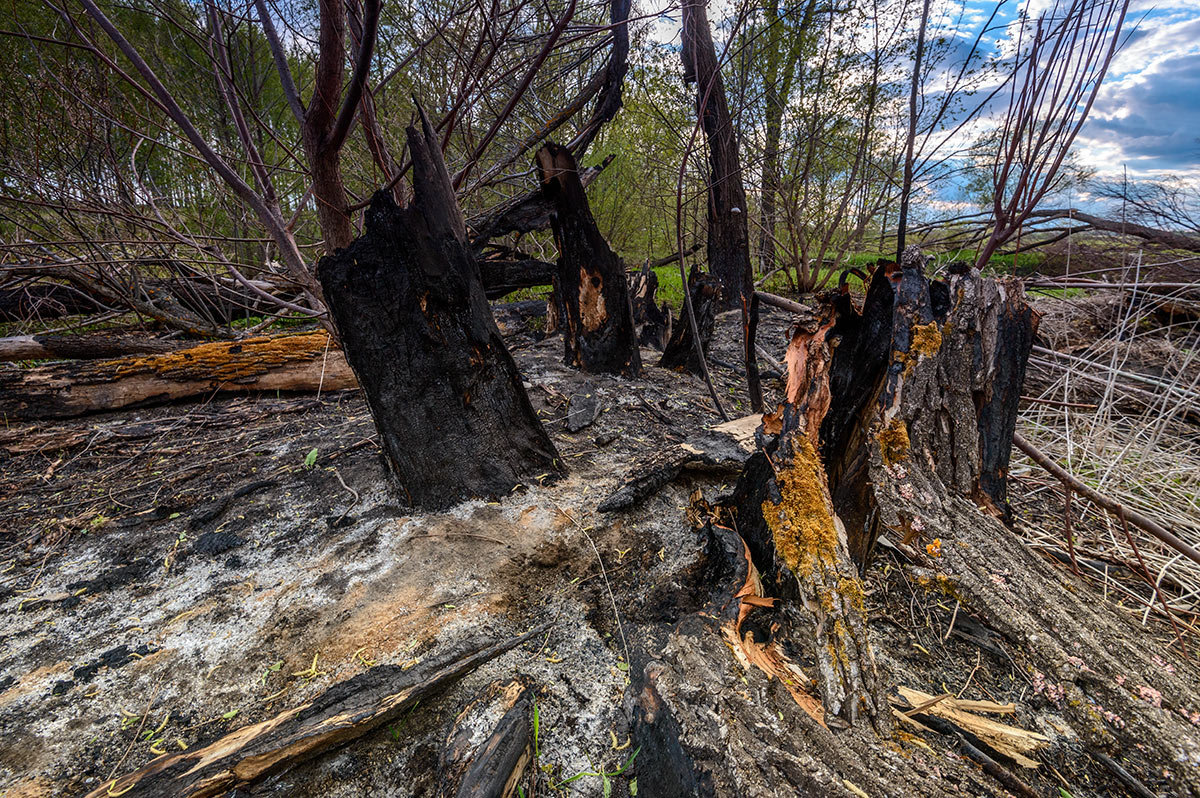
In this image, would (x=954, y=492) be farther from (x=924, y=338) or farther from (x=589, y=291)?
(x=589, y=291)

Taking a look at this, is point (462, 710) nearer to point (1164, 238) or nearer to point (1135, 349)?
point (1135, 349)

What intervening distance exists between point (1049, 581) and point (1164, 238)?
13.4 feet

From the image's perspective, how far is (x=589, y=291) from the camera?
3.62 metres

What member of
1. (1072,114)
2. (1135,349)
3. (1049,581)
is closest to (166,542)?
(1049,581)

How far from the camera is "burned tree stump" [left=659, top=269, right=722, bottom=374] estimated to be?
371cm

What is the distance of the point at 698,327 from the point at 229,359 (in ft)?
11.8

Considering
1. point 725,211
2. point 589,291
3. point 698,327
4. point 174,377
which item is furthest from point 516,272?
point 725,211

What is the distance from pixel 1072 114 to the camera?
79.7 inches

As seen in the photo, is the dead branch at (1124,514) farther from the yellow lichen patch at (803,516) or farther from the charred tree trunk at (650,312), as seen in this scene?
the charred tree trunk at (650,312)

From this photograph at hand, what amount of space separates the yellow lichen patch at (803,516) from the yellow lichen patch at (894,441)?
20cm

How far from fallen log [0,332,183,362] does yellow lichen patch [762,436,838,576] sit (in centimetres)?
486

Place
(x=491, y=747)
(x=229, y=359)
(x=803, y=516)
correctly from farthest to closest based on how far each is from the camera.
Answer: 1. (x=229, y=359)
2. (x=803, y=516)
3. (x=491, y=747)

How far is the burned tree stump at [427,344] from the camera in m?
1.78

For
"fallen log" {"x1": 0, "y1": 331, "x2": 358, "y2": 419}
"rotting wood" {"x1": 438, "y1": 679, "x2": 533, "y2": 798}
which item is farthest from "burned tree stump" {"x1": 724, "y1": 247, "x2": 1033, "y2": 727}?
"fallen log" {"x1": 0, "y1": 331, "x2": 358, "y2": 419}
